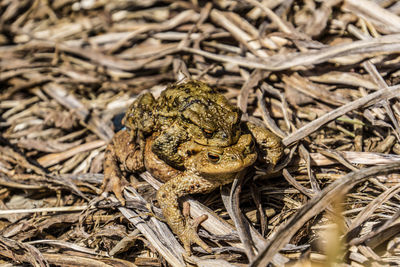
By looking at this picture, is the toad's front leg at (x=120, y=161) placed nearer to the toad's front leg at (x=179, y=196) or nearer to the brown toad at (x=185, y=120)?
the brown toad at (x=185, y=120)

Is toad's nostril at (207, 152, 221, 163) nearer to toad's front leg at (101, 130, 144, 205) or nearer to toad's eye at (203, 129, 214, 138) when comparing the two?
toad's eye at (203, 129, 214, 138)

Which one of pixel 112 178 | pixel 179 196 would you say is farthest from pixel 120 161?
pixel 179 196

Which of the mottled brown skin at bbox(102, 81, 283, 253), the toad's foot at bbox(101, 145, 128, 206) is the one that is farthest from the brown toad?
the toad's foot at bbox(101, 145, 128, 206)

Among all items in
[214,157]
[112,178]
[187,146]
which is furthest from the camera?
[112,178]

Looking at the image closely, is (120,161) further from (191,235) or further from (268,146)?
(268,146)

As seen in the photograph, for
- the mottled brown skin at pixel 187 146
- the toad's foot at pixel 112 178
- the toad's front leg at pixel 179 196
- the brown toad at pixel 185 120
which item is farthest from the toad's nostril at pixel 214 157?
the toad's foot at pixel 112 178
